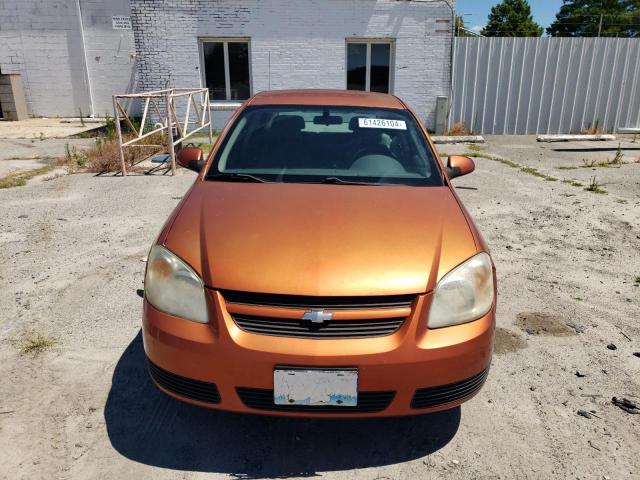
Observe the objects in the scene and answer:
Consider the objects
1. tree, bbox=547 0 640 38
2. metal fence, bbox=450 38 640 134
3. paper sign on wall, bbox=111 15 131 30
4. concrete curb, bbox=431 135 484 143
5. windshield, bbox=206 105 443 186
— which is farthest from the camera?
tree, bbox=547 0 640 38

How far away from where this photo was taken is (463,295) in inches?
88.2

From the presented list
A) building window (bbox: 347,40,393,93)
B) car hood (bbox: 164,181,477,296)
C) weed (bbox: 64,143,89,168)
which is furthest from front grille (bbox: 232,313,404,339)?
building window (bbox: 347,40,393,93)

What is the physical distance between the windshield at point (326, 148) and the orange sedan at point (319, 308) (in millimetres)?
444

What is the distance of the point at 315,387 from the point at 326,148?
1750 millimetres

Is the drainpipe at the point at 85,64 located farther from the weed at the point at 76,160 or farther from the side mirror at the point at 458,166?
the side mirror at the point at 458,166

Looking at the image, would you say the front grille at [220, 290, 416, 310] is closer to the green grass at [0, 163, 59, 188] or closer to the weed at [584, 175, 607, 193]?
the weed at [584, 175, 607, 193]

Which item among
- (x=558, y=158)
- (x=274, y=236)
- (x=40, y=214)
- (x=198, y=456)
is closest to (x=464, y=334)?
(x=274, y=236)

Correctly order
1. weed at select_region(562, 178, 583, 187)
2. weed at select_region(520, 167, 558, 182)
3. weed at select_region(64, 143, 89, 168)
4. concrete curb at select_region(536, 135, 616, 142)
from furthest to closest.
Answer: concrete curb at select_region(536, 135, 616, 142), weed at select_region(64, 143, 89, 168), weed at select_region(520, 167, 558, 182), weed at select_region(562, 178, 583, 187)

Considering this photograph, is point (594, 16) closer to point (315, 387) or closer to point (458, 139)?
point (458, 139)

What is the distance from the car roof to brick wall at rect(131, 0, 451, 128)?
29.4ft

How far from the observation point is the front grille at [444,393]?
217 centimetres

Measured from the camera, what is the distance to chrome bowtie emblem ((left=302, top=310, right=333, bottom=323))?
6.79 feet

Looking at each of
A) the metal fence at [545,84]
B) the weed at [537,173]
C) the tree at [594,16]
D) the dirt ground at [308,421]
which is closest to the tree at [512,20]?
the tree at [594,16]

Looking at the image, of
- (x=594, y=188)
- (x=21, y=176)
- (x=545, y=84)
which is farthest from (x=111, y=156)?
(x=545, y=84)
